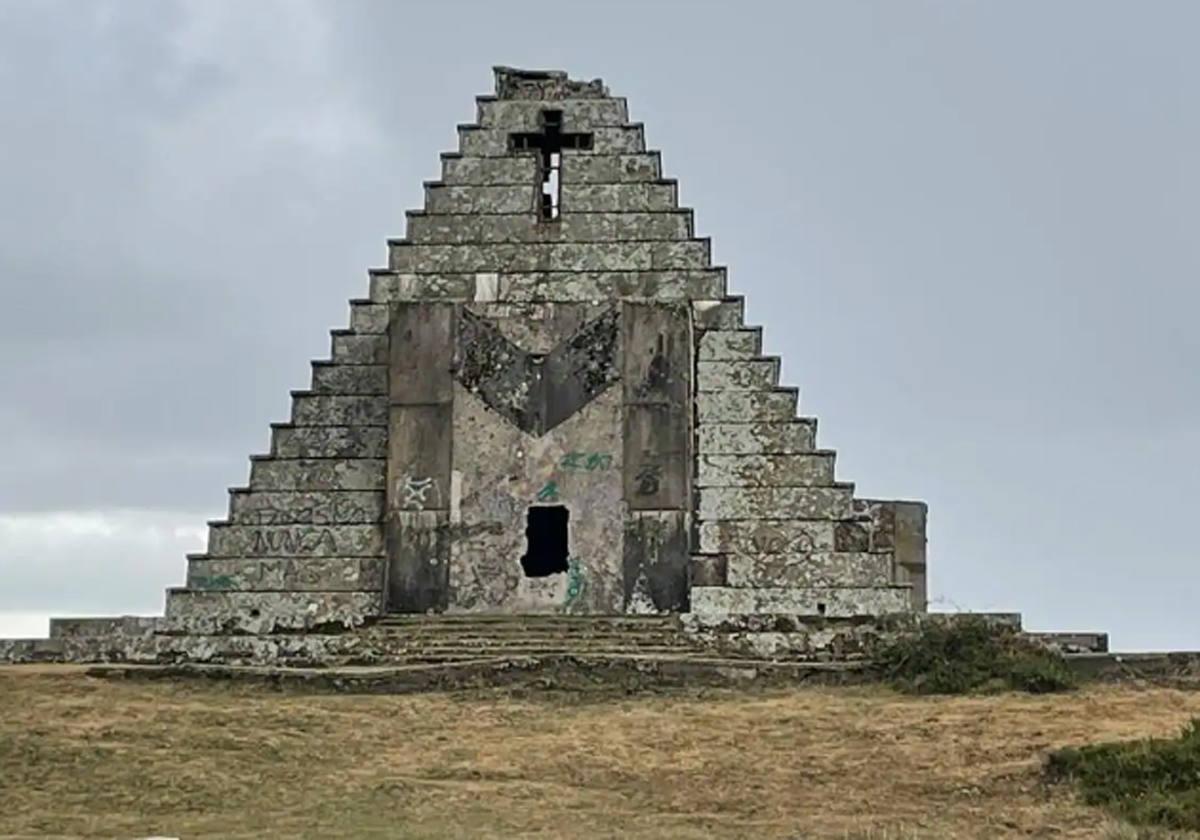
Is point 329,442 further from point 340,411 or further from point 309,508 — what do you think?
point 309,508

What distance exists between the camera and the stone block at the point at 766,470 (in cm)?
2208

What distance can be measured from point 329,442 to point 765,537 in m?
5.89

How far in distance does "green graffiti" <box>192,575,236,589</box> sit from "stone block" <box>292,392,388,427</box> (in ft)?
7.50

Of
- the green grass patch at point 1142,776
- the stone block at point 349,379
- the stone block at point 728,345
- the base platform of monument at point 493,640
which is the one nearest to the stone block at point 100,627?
the base platform of monument at point 493,640

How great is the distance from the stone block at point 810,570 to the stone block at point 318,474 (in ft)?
15.7

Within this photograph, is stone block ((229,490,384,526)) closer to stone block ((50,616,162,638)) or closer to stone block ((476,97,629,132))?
stone block ((50,616,162,638))

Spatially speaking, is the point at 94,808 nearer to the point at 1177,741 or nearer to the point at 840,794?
the point at 840,794

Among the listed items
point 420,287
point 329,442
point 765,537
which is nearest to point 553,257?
point 420,287

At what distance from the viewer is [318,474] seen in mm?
22359

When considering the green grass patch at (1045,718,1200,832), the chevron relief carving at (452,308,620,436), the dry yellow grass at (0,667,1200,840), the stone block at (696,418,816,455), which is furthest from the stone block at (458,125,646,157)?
the green grass patch at (1045,718,1200,832)

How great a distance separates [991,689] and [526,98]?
1175 cm

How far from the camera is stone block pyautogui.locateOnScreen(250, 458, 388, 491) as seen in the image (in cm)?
2230

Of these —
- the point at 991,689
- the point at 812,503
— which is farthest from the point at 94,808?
the point at 812,503

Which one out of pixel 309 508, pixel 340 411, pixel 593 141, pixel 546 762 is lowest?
pixel 546 762
